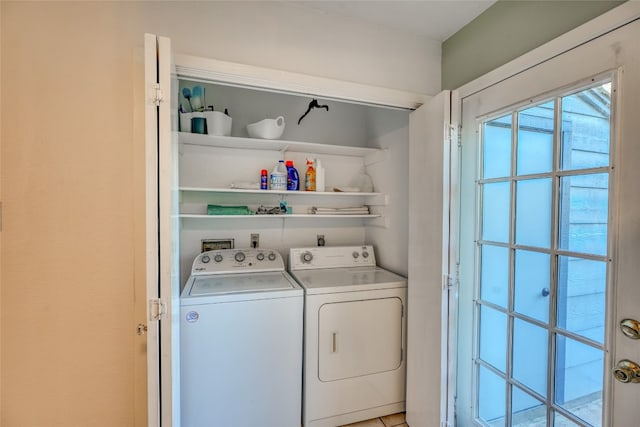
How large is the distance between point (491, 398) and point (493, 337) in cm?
33

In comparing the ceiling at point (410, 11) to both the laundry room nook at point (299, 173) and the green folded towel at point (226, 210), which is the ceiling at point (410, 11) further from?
the green folded towel at point (226, 210)

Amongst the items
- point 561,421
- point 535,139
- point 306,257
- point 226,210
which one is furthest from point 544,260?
point 226,210

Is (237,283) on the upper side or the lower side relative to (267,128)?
lower

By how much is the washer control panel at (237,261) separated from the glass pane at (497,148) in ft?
5.17

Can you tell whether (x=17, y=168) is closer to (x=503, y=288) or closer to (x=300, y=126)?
(x=300, y=126)

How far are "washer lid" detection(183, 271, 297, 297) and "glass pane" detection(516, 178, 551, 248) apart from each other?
1274mm

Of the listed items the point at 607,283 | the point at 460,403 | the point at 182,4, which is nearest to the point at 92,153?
the point at 182,4

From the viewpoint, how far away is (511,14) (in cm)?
134

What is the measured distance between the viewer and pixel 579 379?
109cm

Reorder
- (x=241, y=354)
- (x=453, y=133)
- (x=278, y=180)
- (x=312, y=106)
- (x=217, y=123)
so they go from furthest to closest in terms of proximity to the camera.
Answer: (x=312, y=106) → (x=278, y=180) → (x=217, y=123) → (x=241, y=354) → (x=453, y=133)

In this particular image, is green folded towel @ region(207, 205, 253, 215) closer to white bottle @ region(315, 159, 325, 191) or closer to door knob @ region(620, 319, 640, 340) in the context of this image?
white bottle @ region(315, 159, 325, 191)

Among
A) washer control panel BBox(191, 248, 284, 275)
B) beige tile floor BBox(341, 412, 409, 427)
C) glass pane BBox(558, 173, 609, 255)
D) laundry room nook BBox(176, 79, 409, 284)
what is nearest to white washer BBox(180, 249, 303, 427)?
washer control panel BBox(191, 248, 284, 275)

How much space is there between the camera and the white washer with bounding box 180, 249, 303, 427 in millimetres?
1504

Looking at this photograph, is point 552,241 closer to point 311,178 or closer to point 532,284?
point 532,284
